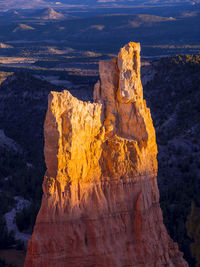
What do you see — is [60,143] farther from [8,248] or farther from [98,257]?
[8,248]

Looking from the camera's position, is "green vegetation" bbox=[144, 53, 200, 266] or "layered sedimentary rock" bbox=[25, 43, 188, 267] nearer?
"layered sedimentary rock" bbox=[25, 43, 188, 267]

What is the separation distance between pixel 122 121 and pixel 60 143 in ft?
6.30

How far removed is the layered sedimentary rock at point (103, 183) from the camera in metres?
10.3

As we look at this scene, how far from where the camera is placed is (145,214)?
36.6ft

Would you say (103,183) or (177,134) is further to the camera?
(177,134)

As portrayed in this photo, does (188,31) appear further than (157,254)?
Yes

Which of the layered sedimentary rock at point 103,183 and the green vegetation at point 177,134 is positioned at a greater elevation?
the green vegetation at point 177,134

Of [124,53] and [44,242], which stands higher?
[124,53]

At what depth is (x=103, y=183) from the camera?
1103 centimetres

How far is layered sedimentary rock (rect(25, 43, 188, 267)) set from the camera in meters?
10.3

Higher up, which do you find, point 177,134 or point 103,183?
point 177,134

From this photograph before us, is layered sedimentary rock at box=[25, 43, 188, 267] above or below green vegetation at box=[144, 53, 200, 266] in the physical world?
below

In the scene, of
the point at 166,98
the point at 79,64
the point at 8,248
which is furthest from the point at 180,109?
the point at 79,64

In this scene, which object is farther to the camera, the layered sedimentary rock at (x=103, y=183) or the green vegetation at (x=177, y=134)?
the green vegetation at (x=177, y=134)
